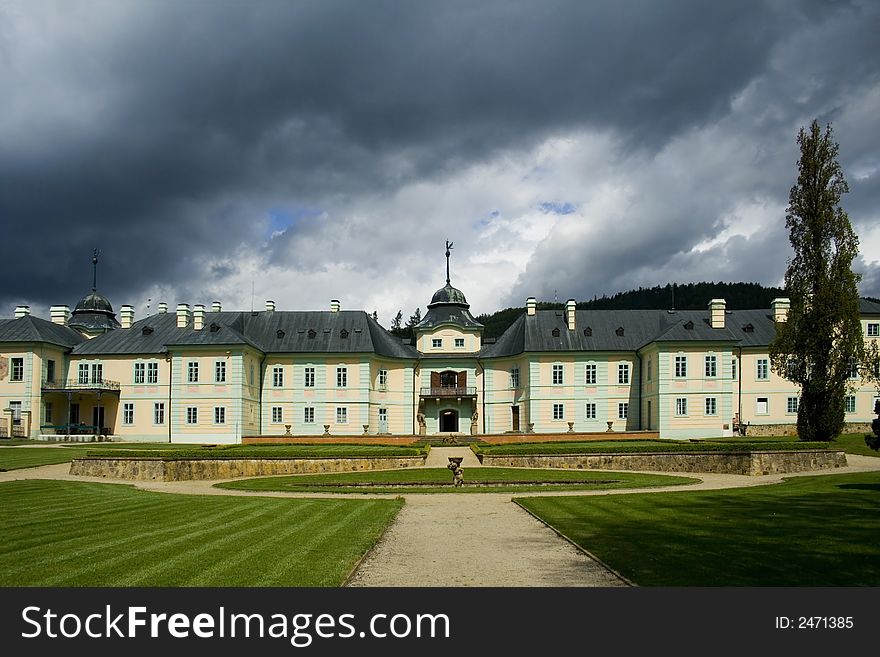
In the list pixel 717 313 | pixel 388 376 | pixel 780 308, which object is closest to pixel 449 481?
pixel 388 376

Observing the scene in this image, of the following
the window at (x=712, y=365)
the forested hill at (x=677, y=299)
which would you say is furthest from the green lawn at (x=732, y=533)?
the forested hill at (x=677, y=299)

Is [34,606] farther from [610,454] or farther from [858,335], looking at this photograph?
[858,335]

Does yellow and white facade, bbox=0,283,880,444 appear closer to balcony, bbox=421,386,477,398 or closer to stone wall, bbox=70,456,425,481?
balcony, bbox=421,386,477,398

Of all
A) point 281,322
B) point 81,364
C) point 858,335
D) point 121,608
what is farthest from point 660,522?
point 81,364

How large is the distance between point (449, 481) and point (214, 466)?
30.7ft

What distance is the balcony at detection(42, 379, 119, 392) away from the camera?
48.0 metres

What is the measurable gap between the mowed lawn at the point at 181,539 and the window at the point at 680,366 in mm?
31448

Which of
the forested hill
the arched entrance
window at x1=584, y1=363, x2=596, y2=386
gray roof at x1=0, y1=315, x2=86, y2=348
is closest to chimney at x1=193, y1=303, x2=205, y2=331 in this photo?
gray roof at x1=0, y1=315, x2=86, y2=348

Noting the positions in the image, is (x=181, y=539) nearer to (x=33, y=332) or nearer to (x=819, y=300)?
(x=819, y=300)

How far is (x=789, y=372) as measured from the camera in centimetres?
3625

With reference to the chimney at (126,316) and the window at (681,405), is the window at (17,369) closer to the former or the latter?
the chimney at (126,316)

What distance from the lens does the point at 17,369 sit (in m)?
48.2

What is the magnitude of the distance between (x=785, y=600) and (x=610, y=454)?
76.8 ft

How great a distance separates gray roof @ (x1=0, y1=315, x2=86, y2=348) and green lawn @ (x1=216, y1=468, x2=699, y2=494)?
28526 millimetres
